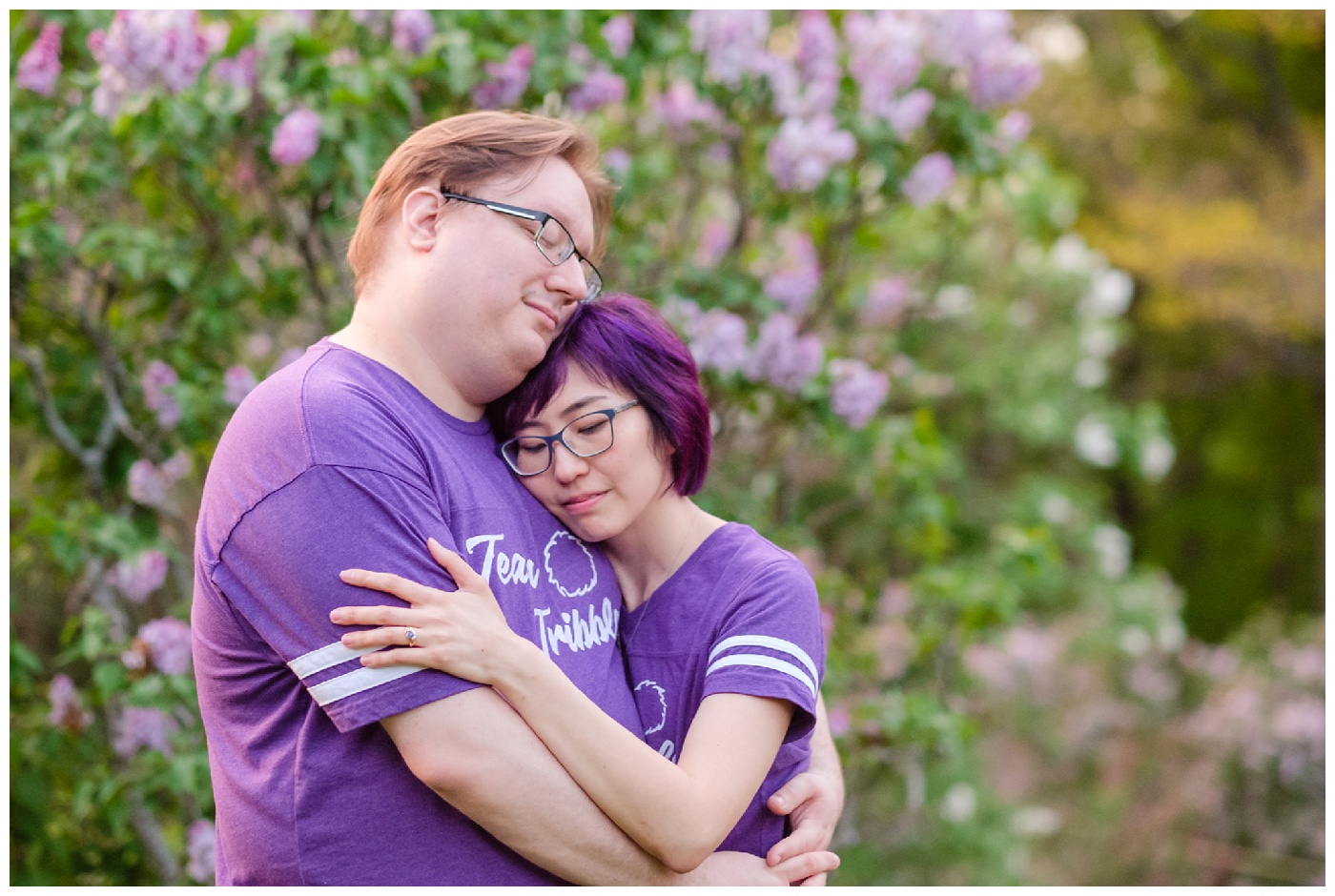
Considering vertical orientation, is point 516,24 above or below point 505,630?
above

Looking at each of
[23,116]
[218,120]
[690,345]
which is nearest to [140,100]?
[218,120]

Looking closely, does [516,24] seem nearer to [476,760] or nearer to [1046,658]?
[476,760]

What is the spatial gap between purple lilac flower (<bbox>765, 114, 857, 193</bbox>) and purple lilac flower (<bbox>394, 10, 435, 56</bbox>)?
3.23 ft

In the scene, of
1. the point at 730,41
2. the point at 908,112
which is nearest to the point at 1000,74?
the point at 908,112

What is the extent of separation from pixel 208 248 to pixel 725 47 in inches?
59.5

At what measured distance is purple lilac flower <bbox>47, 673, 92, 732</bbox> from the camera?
2752mm

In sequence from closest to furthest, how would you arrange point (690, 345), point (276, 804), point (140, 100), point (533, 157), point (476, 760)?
point (476, 760) < point (276, 804) < point (533, 157) < point (140, 100) < point (690, 345)

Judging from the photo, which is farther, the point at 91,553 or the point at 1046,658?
the point at 1046,658

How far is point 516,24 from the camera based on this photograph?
2.87 m

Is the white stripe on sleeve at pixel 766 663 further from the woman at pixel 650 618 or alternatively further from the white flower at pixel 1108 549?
the white flower at pixel 1108 549

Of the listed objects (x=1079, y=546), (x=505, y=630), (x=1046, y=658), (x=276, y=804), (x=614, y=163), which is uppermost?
(x=614, y=163)

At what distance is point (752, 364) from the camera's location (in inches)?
117

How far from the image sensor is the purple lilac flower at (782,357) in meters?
2.97

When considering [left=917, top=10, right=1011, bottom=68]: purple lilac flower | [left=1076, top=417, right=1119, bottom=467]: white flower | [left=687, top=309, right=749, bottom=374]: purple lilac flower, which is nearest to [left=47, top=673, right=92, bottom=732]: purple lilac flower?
[left=687, top=309, right=749, bottom=374]: purple lilac flower
